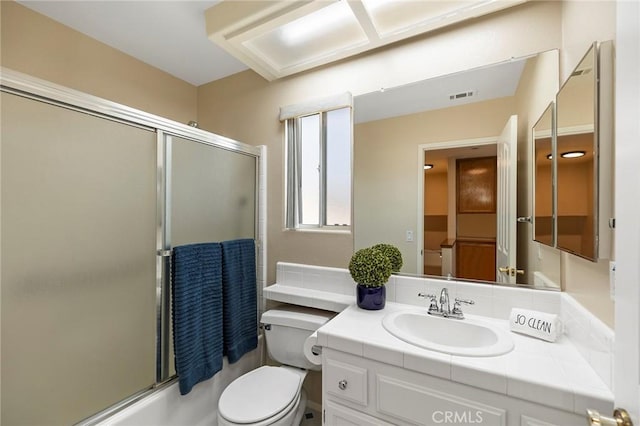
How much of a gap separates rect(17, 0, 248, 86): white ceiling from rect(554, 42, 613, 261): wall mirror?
1656 mm

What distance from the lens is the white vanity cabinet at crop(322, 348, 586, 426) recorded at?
843 mm

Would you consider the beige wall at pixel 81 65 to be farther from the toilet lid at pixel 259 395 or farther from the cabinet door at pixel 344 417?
the cabinet door at pixel 344 417

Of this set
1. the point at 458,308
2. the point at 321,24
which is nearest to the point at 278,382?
the point at 458,308

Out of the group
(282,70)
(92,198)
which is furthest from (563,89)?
(92,198)

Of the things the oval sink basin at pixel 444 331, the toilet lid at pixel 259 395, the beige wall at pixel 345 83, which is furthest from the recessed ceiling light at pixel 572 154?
the toilet lid at pixel 259 395

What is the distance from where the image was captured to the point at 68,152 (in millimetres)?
1137

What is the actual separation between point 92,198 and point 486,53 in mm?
1934

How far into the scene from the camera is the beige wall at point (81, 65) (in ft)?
4.73

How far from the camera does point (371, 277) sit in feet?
4.56

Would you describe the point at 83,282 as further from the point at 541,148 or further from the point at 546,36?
the point at 546,36

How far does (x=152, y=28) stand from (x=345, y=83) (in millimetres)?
1201

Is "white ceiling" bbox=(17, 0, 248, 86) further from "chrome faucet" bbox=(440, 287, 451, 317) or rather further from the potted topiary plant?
"chrome faucet" bbox=(440, 287, 451, 317)

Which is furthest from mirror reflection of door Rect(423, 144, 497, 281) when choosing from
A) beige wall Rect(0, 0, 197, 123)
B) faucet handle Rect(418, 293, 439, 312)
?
beige wall Rect(0, 0, 197, 123)

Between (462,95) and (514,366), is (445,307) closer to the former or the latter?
(514,366)
